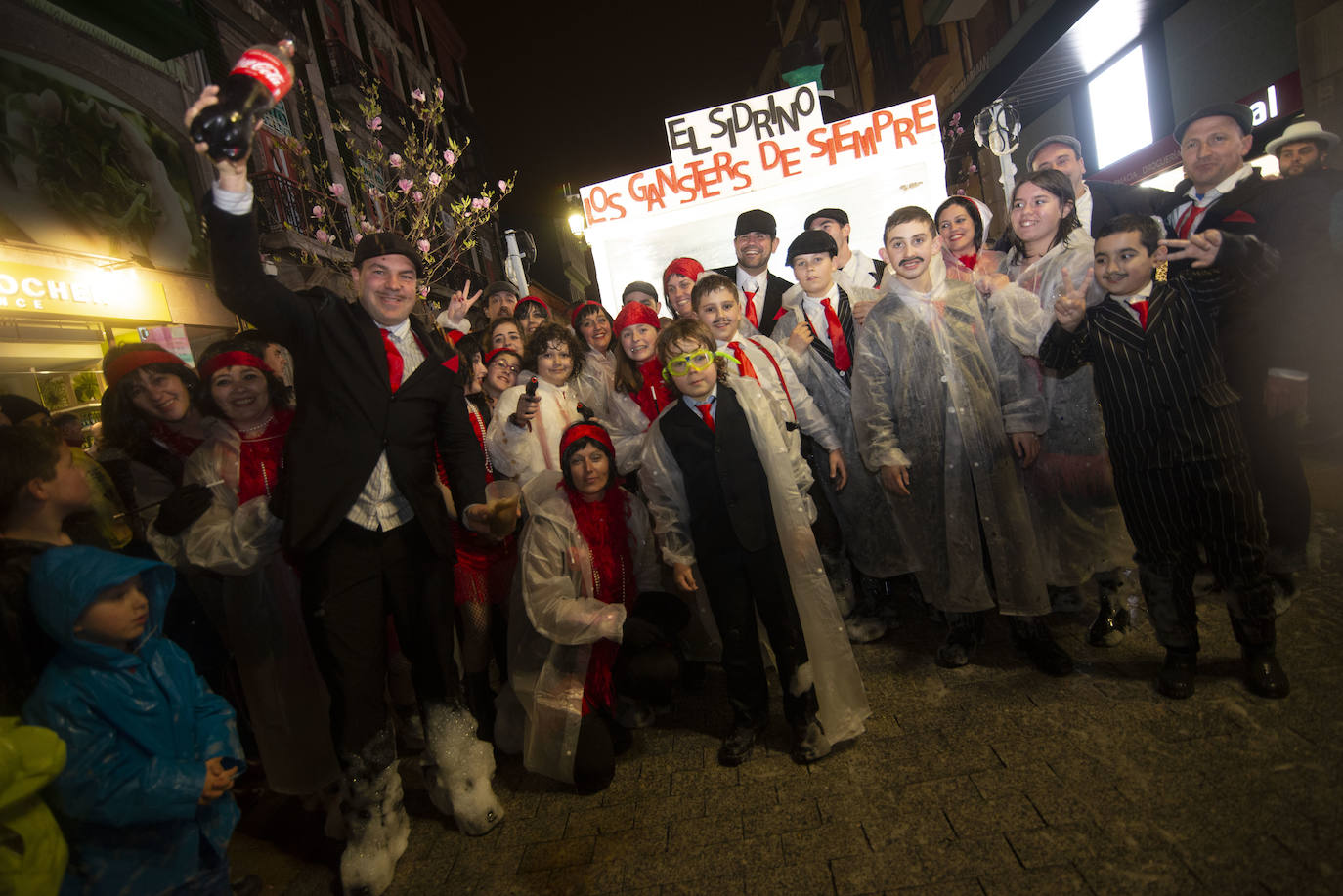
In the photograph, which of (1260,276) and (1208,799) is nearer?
(1208,799)

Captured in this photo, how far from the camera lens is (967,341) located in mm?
Result: 3066

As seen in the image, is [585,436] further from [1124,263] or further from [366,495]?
[1124,263]

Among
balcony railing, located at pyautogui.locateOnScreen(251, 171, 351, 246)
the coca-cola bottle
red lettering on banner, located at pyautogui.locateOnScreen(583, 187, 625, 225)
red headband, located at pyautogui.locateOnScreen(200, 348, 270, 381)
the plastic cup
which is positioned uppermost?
balcony railing, located at pyautogui.locateOnScreen(251, 171, 351, 246)

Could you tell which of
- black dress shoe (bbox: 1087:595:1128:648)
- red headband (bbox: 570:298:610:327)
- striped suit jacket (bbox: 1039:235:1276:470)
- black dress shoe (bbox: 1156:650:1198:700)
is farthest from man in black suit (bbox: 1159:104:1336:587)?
red headband (bbox: 570:298:610:327)

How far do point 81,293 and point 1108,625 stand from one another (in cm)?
1032

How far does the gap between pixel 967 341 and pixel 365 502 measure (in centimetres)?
270

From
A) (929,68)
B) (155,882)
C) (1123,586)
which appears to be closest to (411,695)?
(155,882)

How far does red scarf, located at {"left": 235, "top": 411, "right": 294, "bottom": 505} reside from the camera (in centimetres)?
266

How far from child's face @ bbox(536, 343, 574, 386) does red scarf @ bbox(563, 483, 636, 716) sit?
89cm

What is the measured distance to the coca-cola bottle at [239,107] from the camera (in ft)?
5.81

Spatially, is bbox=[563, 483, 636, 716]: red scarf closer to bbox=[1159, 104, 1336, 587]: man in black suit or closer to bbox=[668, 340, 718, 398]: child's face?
bbox=[668, 340, 718, 398]: child's face

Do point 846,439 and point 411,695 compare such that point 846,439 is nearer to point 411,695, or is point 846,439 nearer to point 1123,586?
point 1123,586

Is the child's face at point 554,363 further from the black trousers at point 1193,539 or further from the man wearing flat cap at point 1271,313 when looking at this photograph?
the man wearing flat cap at point 1271,313

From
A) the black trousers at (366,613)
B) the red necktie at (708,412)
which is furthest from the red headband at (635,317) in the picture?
the black trousers at (366,613)
